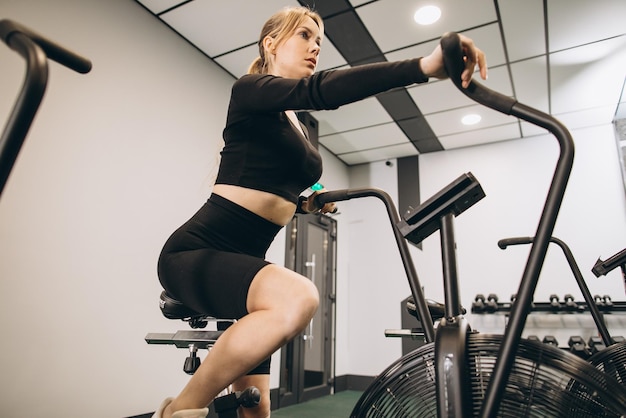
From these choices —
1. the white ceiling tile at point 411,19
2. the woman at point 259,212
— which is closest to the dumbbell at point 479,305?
the white ceiling tile at point 411,19

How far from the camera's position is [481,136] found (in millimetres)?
4922

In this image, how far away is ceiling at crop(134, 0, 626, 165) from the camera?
9.46ft

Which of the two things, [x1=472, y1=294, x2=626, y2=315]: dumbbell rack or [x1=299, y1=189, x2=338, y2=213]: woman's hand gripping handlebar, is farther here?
[x1=472, y1=294, x2=626, y2=315]: dumbbell rack

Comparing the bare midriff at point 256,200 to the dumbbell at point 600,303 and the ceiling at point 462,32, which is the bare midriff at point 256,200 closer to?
the ceiling at point 462,32

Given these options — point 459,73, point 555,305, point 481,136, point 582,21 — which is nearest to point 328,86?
point 459,73

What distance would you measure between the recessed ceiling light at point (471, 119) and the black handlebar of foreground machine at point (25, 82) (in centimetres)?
437

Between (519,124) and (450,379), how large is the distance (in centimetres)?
455

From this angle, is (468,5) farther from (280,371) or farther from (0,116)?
(280,371)

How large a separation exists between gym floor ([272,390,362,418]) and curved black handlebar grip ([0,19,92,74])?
326 centimetres

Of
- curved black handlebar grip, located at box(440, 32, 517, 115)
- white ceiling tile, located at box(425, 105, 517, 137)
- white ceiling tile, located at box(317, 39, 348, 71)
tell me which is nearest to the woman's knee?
curved black handlebar grip, located at box(440, 32, 517, 115)

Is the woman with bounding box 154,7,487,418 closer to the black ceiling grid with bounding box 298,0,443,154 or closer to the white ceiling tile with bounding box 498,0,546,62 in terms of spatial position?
the black ceiling grid with bounding box 298,0,443,154

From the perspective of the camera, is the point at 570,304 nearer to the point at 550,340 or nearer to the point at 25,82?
the point at 550,340

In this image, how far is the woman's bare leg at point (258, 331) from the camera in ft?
2.56

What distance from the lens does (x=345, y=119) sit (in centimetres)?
451
